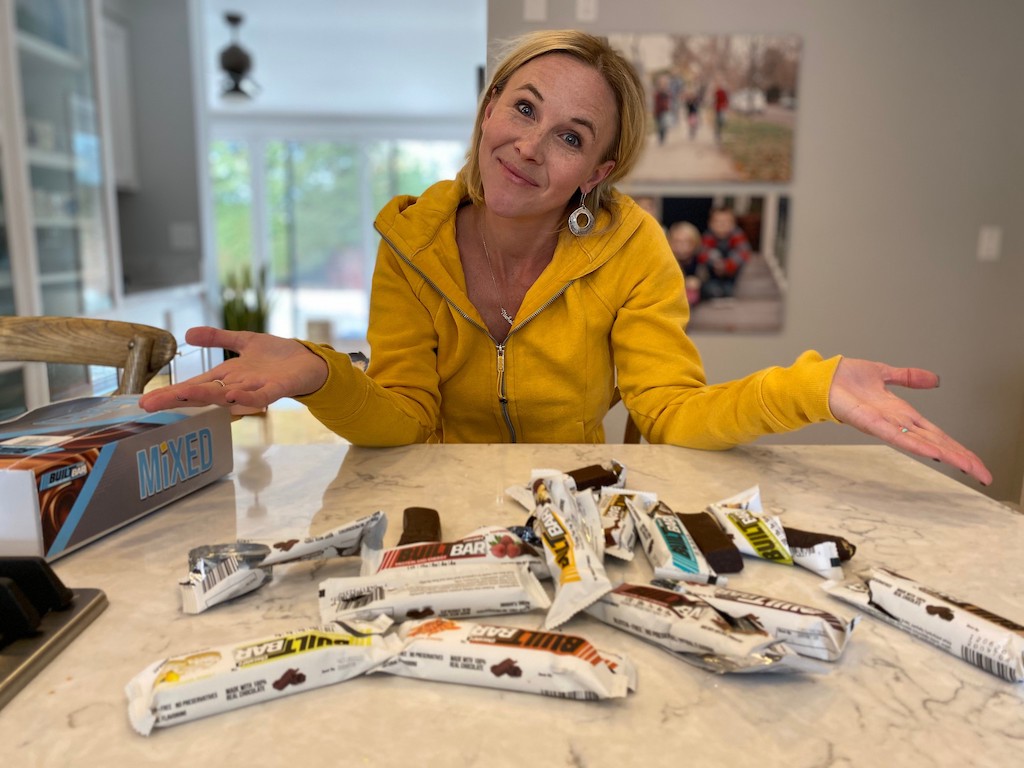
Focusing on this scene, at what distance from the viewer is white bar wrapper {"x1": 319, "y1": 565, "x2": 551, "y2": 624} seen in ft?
1.59

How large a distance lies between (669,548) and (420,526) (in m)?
0.21

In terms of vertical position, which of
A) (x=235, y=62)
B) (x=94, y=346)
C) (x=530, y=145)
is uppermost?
(x=235, y=62)

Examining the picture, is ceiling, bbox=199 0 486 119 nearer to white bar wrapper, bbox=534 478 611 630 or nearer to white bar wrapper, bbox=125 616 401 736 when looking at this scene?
white bar wrapper, bbox=534 478 611 630

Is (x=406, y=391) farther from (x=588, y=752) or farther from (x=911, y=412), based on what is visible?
(x=588, y=752)

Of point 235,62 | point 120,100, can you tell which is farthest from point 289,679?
point 235,62

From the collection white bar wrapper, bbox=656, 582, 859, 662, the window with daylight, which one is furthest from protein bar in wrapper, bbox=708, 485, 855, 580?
the window with daylight

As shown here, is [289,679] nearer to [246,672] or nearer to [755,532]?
[246,672]

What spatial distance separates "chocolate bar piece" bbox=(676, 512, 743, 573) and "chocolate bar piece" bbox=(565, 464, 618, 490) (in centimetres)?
12

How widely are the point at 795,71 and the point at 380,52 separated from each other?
3920 millimetres

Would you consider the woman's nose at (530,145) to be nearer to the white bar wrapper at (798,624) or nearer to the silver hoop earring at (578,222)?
the silver hoop earring at (578,222)

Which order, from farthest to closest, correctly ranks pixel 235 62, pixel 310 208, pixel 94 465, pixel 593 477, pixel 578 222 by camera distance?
pixel 310 208 < pixel 235 62 < pixel 578 222 < pixel 593 477 < pixel 94 465

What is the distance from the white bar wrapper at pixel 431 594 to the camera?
19.1 inches

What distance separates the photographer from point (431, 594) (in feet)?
1.60

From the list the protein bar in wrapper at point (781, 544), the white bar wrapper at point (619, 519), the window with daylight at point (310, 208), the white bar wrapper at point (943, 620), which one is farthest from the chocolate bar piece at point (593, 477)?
the window with daylight at point (310, 208)
